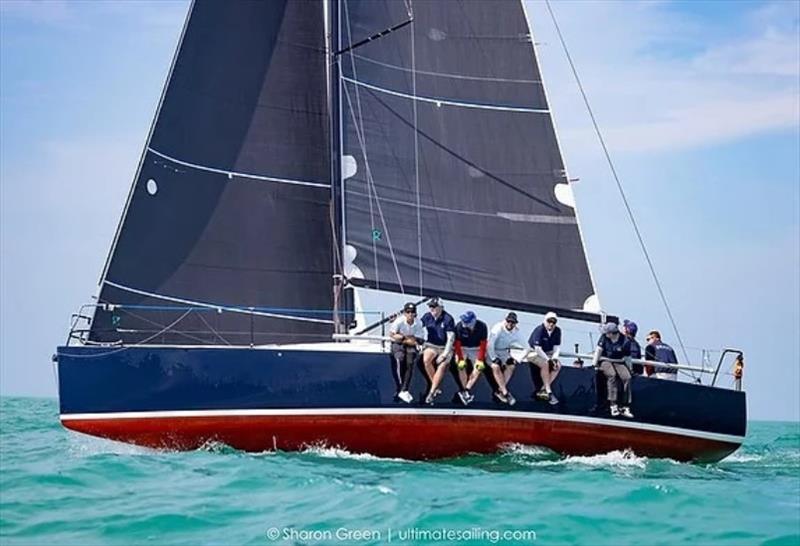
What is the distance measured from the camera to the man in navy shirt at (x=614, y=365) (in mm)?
17578

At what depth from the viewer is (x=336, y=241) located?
18.8 meters

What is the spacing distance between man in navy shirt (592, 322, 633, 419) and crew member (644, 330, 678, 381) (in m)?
1.15

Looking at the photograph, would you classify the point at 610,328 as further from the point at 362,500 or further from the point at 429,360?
the point at 362,500

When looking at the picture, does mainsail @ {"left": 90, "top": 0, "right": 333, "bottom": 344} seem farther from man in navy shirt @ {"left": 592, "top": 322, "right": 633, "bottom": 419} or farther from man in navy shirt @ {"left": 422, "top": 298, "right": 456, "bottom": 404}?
man in navy shirt @ {"left": 592, "top": 322, "right": 633, "bottom": 419}

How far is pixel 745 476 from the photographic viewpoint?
1644cm

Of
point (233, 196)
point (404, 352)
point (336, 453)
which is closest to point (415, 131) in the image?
point (233, 196)

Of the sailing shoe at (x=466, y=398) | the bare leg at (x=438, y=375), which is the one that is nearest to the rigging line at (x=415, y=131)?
the bare leg at (x=438, y=375)

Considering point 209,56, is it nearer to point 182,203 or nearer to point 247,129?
point 247,129

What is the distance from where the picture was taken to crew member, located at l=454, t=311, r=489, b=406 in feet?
55.7

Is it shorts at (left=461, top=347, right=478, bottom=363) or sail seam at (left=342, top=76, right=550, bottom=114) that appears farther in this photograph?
sail seam at (left=342, top=76, right=550, bottom=114)

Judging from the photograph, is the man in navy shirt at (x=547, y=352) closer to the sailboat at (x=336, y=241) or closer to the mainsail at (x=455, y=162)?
the sailboat at (x=336, y=241)

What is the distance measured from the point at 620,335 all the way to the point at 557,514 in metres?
6.65

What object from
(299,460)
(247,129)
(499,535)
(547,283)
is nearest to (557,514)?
(499,535)

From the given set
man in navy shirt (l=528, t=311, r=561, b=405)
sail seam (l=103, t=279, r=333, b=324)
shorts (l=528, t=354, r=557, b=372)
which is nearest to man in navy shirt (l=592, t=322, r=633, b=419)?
man in navy shirt (l=528, t=311, r=561, b=405)
